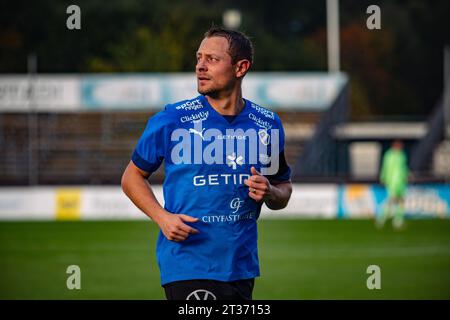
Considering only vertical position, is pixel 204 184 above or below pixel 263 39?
below

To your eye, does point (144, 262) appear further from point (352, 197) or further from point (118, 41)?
point (118, 41)

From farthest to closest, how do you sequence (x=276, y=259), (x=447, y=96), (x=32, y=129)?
(x=447, y=96) < (x=32, y=129) < (x=276, y=259)

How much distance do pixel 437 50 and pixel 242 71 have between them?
59.3 m

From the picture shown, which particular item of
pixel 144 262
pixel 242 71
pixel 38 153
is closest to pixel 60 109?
pixel 38 153

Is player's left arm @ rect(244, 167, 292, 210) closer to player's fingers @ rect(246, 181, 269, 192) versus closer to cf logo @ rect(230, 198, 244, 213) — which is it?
player's fingers @ rect(246, 181, 269, 192)

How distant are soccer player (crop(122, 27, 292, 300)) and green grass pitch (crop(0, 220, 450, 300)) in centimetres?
735

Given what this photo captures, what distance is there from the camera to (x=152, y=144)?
6.19 metres

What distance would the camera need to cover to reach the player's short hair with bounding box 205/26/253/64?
251 inches

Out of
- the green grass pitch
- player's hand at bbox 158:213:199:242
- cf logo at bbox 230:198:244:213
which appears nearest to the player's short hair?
cf logo at bbox 230:198:244:213

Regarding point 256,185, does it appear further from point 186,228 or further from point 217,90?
point 217,90

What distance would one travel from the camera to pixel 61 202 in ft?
101

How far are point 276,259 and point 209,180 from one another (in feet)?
43.7

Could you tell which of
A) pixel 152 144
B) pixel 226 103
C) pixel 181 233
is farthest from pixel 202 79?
pixel 181 233

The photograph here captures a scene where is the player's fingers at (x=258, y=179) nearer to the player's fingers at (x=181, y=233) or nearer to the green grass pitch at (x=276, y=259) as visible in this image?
the player's fingers at (x=181, y=233)
